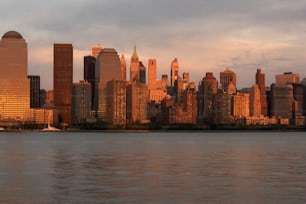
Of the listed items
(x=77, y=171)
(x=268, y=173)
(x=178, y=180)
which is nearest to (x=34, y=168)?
(x=77, y=171)

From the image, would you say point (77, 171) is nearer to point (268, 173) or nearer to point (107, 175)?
point (107, 175)

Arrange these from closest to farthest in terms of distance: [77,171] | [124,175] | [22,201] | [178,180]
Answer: [22,201] → [178,180] → [124,175] → [77,171]

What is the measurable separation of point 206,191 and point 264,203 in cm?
655

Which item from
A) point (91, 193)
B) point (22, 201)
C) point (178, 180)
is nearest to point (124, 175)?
point (178, 180)

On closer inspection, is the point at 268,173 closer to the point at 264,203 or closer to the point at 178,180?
the point at 178,180

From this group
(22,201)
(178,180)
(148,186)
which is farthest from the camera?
(178,180)

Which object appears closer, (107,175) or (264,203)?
(264,203)

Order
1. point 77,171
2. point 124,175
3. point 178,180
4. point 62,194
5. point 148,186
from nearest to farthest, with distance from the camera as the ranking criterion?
1. point 62,194
2. point 148,186
3. point 178,180
4. point 124,175
5. point 77,171

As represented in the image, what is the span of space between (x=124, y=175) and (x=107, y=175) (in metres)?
1.67

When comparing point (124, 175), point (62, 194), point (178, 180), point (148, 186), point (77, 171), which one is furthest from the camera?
point (77, 171)

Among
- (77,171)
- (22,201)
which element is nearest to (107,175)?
(77,171)

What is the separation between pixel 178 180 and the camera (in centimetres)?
5631

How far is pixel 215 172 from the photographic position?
211 feet

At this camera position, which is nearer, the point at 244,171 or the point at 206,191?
the point at 206,191
